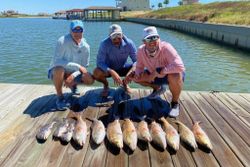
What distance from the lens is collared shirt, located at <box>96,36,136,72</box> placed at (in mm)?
5125

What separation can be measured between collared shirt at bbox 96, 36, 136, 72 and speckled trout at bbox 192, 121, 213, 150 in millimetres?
1723

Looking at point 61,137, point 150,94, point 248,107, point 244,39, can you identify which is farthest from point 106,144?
point 244,39

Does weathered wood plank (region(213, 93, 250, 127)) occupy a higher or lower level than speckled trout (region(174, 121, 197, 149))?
lower

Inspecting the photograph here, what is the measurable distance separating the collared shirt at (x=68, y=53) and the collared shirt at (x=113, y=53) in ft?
0.81

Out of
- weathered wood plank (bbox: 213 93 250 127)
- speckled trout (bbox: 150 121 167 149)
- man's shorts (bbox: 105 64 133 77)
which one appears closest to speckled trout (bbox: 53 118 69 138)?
speckled trout (bbox: 150 121 167 149)

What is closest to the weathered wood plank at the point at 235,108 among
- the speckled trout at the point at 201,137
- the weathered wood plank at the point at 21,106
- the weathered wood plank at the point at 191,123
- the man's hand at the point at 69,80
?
the weathered wood plank at the point at 191,123

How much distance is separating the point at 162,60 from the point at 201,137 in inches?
53.0

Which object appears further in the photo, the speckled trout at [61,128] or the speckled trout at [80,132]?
the speckled trout at [61,128]

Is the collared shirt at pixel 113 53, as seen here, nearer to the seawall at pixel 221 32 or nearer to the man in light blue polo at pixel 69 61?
the man in light blue polo at pixel 69 61

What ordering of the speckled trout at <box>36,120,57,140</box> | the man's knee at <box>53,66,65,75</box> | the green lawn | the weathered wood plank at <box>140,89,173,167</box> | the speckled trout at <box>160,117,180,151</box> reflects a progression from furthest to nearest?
1. the green lawn
2. the man's knee at <box>53,66,65,75</box>
3. the speckled trout at <box>36,120,57,140</box>
4. the speckled trout at <box>160,117,180,151</box>
5. the weathered wood plank at <box>140,89,173,167</box>

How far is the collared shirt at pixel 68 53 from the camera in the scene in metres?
4.85

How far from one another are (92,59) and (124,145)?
12.0 m

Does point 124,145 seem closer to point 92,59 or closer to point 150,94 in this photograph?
point 150,94

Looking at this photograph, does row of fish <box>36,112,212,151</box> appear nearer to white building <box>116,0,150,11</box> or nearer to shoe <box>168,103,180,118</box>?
shoe <box>168,103,180,118</box>
